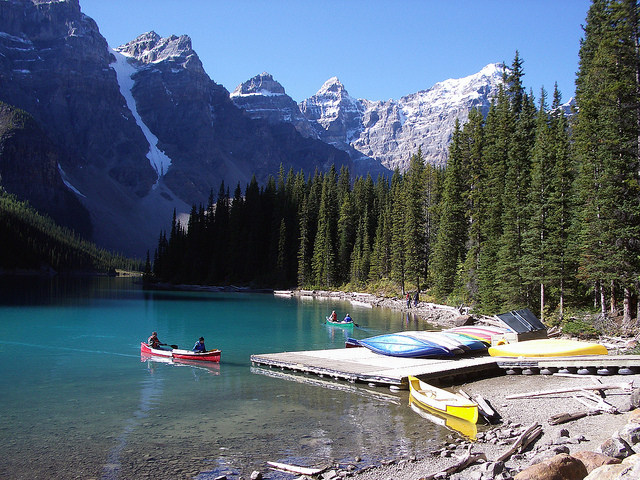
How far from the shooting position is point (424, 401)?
1753cm

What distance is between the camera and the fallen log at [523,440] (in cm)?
1213

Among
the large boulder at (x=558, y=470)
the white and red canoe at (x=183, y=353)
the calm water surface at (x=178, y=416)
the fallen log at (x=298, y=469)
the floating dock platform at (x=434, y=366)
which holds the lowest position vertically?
the calm water surface at (x=178, y=416)

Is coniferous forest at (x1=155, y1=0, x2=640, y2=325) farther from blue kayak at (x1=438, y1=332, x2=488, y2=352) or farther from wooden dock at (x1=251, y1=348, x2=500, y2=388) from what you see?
wooden dock at (x1=251, y1=348, x2=500, y2=388)

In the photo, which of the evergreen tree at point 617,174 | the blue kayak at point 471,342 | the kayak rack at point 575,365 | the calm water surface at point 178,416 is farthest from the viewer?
the evergreen tree at point 617,174

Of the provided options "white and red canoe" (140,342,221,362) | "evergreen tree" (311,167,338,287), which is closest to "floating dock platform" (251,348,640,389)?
"white and red canoe" (140,342,221,362)

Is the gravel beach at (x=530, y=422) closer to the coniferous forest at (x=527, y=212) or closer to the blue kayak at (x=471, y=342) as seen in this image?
the blue kayak at (x=471, y=342)

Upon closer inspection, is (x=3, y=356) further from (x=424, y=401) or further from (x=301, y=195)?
(x=301, y=195)

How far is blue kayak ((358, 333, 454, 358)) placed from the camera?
83.5ft

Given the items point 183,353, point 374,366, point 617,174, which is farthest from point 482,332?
point 183,353

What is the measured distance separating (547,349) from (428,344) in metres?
5.53

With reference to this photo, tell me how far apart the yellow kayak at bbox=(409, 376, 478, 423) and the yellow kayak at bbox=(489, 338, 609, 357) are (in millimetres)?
7648

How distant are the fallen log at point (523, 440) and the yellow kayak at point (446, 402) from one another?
Answer: 189cm

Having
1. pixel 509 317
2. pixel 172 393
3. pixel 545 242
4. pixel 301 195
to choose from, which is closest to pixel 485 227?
pixel 545 242

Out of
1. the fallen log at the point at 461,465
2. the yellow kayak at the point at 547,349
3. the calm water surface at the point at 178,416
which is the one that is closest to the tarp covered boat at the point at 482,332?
the yellow kayak at the point at 547,349
